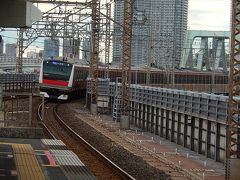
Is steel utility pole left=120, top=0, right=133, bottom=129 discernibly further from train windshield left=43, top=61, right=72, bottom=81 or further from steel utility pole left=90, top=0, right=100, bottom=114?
train windshield left=43, top=61, right=72, bottom=81

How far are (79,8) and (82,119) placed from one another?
28.5 ft

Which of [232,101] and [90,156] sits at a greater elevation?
[232,101]

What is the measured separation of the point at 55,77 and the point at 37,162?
2814cm

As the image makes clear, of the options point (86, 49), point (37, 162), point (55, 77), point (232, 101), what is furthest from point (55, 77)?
point (232, 101)

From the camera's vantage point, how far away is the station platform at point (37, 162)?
1228 centimetres

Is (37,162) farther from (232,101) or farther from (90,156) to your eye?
(232,101)

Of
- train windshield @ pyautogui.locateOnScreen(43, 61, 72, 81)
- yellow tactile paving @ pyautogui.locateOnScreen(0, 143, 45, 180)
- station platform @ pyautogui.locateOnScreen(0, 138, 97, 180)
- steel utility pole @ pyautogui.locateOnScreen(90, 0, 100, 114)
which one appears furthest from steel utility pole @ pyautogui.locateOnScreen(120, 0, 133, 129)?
train windshield @ pyautogui.locateOnScreen(43, 61, 72, 81)

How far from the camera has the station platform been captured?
12.3m

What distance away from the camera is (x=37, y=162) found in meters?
Answer: 14.0

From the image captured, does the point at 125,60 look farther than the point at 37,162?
Yes

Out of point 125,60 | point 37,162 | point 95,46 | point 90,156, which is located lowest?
point 90,156

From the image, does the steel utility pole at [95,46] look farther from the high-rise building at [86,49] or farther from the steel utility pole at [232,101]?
the steel utility pole at [232,101]

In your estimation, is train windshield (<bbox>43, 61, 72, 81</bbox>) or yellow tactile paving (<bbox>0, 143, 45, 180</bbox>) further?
train windshield (<bbox>43, 61, 72, 81</bbox>)

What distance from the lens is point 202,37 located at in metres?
83.4
